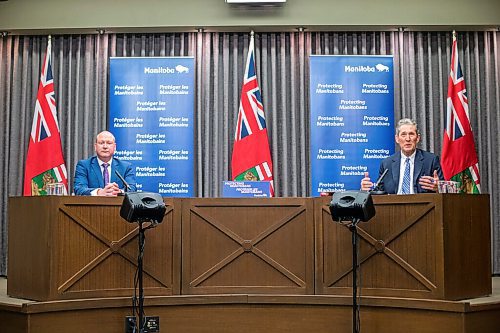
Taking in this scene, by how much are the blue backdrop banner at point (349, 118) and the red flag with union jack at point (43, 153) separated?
2630mm

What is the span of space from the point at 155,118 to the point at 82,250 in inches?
115

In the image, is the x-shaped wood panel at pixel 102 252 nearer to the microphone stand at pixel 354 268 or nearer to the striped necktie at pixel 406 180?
the microphone stand at pixel 354 268

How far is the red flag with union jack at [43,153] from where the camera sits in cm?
686

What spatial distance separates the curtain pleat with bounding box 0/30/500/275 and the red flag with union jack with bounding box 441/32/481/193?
33 cm

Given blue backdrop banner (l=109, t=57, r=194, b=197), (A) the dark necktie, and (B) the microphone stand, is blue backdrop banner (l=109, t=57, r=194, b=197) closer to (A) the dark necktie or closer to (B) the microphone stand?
(A) the dark necktie

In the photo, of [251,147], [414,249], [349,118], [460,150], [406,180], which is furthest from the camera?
[349,118]

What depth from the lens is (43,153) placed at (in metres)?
6.86

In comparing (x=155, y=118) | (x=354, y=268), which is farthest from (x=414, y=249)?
(x=155, y=118)

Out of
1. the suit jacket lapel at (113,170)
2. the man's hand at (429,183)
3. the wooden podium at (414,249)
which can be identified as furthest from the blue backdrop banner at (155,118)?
the man's hand at (429,183)

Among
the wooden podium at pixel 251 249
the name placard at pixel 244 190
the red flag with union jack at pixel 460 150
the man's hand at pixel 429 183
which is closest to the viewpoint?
the wooden podium at pixel 251 249

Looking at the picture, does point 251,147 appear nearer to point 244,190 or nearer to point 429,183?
point 244,190

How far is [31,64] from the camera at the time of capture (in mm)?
7273

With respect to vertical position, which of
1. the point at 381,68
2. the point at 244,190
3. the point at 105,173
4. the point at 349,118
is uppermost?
the point at 381,68

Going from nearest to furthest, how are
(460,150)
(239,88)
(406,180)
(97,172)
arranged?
(406,180) → (97,172) → (460,150) → (239,88)
